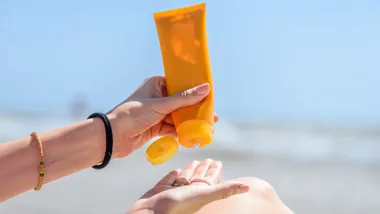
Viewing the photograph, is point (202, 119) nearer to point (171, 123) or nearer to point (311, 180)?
point (171, 123)

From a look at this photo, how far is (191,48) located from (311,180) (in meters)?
2.57

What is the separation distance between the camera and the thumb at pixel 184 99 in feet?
4.55

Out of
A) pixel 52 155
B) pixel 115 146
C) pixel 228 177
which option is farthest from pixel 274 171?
pixel 52 155

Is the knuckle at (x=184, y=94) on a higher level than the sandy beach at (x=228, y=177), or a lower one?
higher

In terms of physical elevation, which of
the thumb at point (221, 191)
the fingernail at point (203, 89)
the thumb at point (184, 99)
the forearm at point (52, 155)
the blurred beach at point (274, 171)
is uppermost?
the fingernail at point (203, 89)

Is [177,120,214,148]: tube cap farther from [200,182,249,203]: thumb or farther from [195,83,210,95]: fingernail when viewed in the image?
[200,182,249,203]: thumb

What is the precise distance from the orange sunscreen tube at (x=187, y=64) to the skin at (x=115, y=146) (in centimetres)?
3

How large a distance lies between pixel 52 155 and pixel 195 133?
0.40 meters

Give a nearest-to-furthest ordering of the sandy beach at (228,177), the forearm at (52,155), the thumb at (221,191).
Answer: the thumb at (221,191) < the forearm at (52,155) < the sandy beach at (228,177)

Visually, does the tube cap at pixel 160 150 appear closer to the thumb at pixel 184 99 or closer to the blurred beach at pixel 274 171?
the thumb at pixel 184 99

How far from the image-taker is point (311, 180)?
146 inches

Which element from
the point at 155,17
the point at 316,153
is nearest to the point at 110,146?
the point at 155,17

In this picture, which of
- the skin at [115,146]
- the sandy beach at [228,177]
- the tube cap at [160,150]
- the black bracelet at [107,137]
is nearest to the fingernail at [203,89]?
the skin at [115,146]

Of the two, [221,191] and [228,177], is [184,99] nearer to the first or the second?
[221,191]
